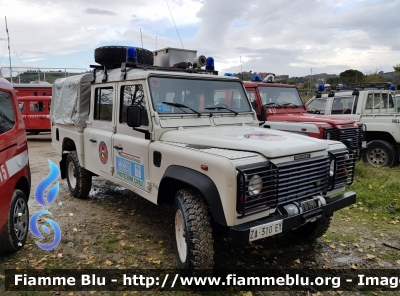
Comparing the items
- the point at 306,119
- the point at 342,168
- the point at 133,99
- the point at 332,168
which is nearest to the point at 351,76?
the point at 306,119

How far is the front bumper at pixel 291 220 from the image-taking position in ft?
9.07

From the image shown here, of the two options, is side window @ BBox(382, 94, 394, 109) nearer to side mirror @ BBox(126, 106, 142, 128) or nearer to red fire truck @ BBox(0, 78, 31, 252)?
side mirror @ BBox(126, 106, 142, 128)

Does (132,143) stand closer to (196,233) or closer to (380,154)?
(196,233)

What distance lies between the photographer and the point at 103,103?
5.12 meters

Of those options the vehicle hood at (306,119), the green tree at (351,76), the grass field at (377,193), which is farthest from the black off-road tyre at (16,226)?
the green tree at (351,76)

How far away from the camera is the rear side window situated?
12.9 feet

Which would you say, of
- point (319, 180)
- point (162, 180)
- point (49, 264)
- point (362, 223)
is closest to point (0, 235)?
point (49, 264)

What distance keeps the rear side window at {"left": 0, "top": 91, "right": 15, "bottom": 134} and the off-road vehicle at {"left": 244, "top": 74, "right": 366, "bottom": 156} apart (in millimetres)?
4046

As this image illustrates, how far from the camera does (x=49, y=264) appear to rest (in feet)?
12.3

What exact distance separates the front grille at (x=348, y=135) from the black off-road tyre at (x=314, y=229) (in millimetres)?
2977

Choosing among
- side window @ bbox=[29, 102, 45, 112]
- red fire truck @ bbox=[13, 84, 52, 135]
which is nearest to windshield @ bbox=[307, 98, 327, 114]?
red fire truck @ bbox=[13, 84, 52, 135]

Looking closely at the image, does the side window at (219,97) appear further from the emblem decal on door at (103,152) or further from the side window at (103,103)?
the emblem decal on door at (103,152)

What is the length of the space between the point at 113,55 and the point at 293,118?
4.07 metres

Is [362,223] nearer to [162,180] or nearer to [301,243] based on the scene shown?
[301,243]
